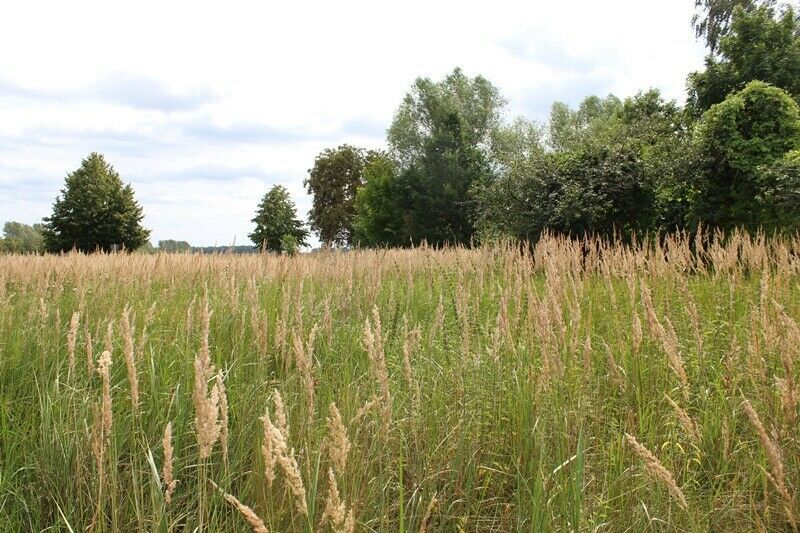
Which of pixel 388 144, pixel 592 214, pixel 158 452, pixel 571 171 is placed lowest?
pixel 158 452

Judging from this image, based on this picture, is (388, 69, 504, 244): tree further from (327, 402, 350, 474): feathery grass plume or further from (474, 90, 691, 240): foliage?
(327, 402, 350, 474): feathery grass plume

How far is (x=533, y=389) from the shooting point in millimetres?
2568

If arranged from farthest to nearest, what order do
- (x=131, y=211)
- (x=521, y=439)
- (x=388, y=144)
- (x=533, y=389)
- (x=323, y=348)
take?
(x=131, y=211) < (x=388, y=144) < (x=323, y=348) < (x=533, y=389) < (x=521, y=439)

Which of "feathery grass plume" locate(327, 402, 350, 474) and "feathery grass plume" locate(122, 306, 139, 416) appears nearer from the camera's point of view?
"feathery grass plume" locate(327, 402, 350, 474)

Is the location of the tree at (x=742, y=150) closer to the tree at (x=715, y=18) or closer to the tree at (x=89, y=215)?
the tree at (x=715, y=18)

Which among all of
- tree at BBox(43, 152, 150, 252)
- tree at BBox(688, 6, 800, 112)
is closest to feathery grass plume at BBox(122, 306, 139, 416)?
tree at BBox(688, 6, 800, 112)

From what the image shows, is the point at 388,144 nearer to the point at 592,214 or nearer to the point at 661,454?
the point at 592,214

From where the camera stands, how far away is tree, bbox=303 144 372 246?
45.0m

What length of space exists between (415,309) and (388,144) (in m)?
28.6

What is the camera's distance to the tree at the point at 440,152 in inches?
1217

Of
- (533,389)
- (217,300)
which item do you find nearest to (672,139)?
(217,300)

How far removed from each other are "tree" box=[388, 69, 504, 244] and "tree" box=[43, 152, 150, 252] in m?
17.8

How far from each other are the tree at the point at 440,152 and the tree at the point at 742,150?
17.6 metres

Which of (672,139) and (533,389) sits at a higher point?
(672,139)
